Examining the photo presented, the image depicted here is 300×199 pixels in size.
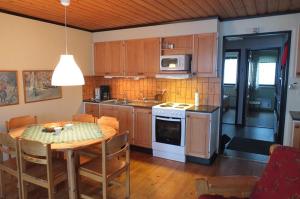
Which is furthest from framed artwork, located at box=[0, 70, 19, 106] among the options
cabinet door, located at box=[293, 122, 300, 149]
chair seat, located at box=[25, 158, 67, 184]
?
cabinet door, located at box=[293, 122, 300, 149]

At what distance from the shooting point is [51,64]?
3980 mm

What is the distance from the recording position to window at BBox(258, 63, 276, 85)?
7033 millimetres

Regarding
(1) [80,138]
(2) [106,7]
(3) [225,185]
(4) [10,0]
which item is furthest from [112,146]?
(4) [10,0]

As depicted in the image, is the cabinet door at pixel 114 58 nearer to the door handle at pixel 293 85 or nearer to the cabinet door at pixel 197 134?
the cabinet door at pixel 197 134

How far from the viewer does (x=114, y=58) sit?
180 inches

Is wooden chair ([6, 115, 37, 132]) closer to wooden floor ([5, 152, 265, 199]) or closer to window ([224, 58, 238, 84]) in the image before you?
wooden floor ([5, 152, 265, 199])

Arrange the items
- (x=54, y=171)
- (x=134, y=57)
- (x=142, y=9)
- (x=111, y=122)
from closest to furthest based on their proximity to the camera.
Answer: (x=54, y=171) → (x=111, y=122) → (x=142, y=9) → (x=134, y=57)

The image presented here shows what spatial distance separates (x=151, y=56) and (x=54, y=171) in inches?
102

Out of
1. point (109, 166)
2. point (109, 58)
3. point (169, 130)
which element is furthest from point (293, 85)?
point (109, 58)

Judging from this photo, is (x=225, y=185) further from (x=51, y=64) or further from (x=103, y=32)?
(x=103, y=32)

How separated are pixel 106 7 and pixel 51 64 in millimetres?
1586

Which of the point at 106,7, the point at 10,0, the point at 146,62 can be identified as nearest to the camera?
the point at 10,0

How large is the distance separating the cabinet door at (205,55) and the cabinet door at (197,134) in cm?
75

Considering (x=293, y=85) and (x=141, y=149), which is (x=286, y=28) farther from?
(x=141, y=149)
